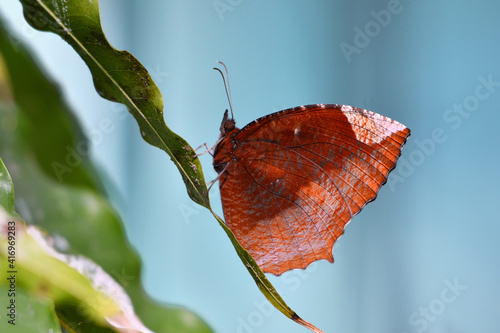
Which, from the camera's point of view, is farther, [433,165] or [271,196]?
[433,165]

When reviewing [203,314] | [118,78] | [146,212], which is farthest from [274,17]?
[203,314]

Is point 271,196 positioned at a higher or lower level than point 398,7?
lower

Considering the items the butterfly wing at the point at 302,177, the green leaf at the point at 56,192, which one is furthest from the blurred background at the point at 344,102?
the butterfly wing at the point at 302,177

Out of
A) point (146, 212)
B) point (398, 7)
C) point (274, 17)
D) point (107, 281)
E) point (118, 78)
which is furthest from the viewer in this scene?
point (398, 7)

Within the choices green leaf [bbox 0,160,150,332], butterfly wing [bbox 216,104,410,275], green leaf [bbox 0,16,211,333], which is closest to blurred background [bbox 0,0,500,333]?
green leaf [bbox 0,16,211,333]

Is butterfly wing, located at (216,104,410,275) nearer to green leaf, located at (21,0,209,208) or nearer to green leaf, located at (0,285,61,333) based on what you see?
green leaf, located at (21,0,209,208)

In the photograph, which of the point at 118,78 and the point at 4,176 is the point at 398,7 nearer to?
the point at 118,78

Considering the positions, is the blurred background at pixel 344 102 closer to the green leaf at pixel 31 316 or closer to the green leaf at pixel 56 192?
the green leaf at pixel 56 192

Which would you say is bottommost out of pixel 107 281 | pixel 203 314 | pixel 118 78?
pixel 203 314

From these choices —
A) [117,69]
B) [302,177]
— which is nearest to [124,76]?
[117,69]
